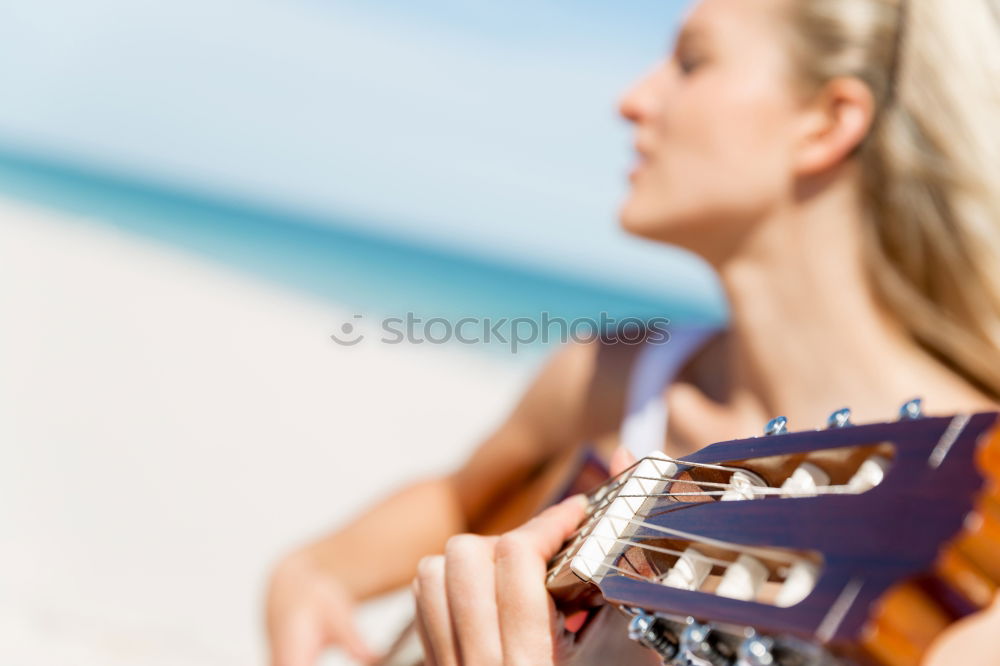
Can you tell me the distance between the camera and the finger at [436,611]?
2.66 ft

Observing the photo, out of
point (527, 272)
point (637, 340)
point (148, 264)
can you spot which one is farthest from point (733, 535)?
point (527, 272)

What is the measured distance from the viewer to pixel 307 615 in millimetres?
1703

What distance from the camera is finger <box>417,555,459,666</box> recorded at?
0.81 metres

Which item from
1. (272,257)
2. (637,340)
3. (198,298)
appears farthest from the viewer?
(272,257)

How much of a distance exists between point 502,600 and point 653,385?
104 centimetres

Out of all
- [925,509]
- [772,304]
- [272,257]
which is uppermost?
[925,509]

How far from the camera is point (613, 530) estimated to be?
2.36 ft

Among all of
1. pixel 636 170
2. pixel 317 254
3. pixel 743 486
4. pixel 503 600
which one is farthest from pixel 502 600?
pixel 317 254

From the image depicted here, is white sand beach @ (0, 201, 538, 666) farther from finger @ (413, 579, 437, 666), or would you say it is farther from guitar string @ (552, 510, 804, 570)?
guitar string @ (552, 510, 804, 570)

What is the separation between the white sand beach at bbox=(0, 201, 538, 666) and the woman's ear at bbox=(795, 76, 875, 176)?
2.07 meters

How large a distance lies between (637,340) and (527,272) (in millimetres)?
20483

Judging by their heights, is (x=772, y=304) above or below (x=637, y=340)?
above

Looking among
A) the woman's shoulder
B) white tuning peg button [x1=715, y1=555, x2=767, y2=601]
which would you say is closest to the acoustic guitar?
white tuning peg button [x1=715, y1=555, x2=767, y2=601]

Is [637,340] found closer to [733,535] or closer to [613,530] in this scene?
[613,530]
